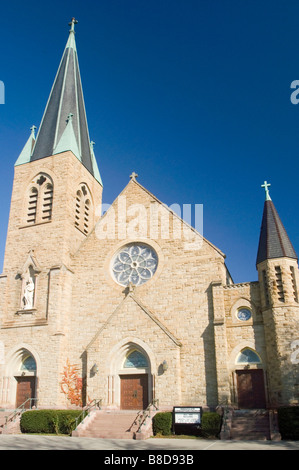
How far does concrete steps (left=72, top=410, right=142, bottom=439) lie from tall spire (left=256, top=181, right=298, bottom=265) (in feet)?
32.3

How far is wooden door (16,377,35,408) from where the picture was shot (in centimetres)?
2369

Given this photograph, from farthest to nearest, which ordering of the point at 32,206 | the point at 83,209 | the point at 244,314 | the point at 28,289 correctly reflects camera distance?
the point at 83,209 → the point at 32,206 → the point at 28,289 → the point at 244,314

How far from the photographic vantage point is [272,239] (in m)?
22.1

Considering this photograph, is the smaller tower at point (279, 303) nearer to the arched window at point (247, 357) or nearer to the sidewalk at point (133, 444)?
the arched window at point (247, 357)

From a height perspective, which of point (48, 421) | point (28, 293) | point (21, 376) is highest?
point (28, 293)

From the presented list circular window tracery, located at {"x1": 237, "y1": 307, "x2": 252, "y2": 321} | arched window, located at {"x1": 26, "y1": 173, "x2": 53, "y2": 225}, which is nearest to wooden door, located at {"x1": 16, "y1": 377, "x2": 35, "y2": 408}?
arched window, located at {"x1": 26, "y1": 173, "x2": 53, "y2": 225}

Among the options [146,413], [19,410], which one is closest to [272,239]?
[146,413]

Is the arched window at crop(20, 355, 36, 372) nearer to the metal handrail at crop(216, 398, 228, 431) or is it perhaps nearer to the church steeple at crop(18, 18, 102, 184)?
the metal handrail at crop(216, 398, 228, 431)

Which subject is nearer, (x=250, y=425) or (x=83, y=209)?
(x=250, y=425)

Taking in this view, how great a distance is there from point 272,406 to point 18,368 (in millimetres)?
13849

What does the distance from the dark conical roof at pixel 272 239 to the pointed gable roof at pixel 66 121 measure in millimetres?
13446

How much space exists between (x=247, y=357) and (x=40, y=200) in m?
16.1
